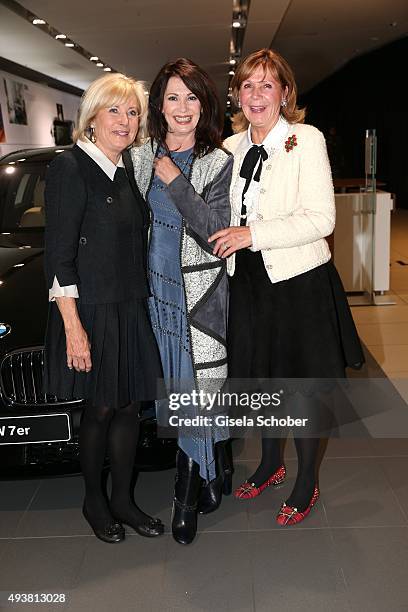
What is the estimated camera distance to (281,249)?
2.31m

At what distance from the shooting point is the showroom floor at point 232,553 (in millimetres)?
2133

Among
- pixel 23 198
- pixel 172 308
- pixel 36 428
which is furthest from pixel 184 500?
pixel 23 198

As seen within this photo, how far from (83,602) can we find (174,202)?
1271 millimetres

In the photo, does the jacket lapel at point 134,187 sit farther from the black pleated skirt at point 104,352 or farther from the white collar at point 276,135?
the white collar at point 276,135

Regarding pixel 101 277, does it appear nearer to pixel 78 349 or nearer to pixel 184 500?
pixel 78 349

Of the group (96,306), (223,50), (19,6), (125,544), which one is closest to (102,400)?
(96,306)

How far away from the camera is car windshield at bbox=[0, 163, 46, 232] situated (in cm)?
354

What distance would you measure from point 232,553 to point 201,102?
1522 mm

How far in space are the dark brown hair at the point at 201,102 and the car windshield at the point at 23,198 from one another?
1463 millimetres

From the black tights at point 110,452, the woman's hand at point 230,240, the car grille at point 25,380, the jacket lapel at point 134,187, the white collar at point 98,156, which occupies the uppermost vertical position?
the white collar at point 98,156

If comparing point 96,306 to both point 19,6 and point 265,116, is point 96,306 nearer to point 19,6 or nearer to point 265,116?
point 265,116

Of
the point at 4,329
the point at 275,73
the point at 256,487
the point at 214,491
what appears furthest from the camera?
the point at 256,487

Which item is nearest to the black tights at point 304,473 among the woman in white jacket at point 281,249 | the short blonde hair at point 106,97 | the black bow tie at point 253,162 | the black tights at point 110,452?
the woman in white jacket at point 281,249

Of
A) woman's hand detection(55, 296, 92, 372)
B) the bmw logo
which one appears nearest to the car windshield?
the bmw logo
